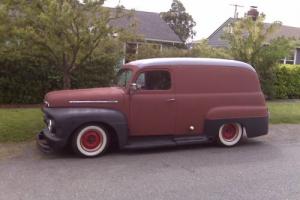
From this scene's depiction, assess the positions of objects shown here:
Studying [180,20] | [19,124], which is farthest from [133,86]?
[180,20]

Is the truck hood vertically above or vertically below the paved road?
above

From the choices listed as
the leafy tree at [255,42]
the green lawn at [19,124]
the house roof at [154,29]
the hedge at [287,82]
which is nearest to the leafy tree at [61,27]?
the green lawn at [19,124]

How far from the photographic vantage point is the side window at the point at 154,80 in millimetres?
9070

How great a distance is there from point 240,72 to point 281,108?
6.87 metres

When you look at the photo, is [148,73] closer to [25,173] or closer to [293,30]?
[25,173]

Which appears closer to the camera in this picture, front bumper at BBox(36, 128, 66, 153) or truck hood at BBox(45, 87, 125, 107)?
front bumper at BBox(36, 128, 66, 153)

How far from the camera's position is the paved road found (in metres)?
6.24

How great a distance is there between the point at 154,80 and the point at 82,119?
67.8 inches

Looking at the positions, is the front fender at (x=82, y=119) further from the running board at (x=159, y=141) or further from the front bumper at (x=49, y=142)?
the running board at (x=159, y=141)

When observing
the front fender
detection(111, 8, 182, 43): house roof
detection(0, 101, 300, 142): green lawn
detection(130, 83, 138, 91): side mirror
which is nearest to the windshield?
detection(130, 83, 138, 91): side mirror

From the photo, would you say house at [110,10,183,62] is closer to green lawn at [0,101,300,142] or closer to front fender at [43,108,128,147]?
green lawn at [0,101,300,142]

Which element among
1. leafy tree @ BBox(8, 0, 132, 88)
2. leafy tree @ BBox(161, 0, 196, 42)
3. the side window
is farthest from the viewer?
leafy tree @ BBox(161, 0, 196, 42)

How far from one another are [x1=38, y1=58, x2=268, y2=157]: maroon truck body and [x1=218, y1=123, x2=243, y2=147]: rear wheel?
30 mm

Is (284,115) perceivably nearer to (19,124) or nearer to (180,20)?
(19,124)
